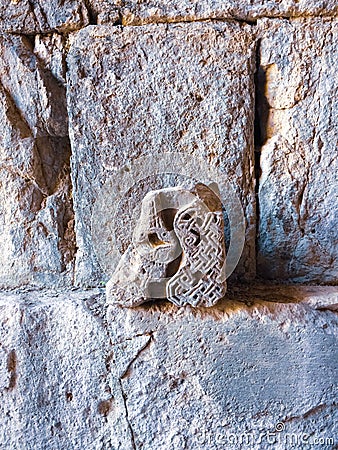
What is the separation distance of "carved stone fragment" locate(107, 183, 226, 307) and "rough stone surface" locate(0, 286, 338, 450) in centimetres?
8

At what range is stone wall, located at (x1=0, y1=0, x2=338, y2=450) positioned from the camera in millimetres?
1341

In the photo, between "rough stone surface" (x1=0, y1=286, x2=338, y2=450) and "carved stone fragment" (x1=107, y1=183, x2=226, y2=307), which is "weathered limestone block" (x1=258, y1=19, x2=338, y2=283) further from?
"carved stone fragment" (x1=107, y1=183, x2=226, y2=307)

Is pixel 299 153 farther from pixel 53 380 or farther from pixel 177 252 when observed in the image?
pixel 53 380

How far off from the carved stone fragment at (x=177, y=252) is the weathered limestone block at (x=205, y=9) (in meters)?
0.66

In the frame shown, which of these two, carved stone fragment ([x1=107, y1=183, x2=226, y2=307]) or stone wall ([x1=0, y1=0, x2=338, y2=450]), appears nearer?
carved stone fragment ([x1=107, y1=183, x2=226, y2=307])

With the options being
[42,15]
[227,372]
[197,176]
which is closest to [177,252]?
[197,176]

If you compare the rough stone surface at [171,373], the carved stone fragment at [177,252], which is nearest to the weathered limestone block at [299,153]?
the rough stone surface at [171,373]

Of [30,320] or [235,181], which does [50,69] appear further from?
[30,320]

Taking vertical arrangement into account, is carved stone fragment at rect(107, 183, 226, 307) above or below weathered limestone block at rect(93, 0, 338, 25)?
below

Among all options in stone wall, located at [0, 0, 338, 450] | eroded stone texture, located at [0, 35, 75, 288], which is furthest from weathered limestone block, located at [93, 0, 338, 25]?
eroded stone texture, located at [0, 35, 75, 288]

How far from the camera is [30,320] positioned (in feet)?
4.61

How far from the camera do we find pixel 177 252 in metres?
1.27

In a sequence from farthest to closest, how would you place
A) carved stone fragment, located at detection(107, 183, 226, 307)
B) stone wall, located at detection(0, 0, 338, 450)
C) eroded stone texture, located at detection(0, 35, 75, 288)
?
eroded stone texture, located at detection(0, 35, 75, 288) < stone wall, located at detection(0, 0, 338, 450) < carved stone fragment, located at detection(107, 183, 226, 307)

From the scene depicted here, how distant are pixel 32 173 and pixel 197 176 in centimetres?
67
